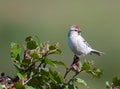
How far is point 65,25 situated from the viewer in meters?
19.3

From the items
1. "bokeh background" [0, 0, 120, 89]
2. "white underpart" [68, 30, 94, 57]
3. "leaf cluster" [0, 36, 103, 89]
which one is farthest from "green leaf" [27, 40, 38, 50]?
"bokeh background" [0, 0, 120, 89]

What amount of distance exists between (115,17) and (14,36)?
18.9ft

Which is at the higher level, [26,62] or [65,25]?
[26,62]

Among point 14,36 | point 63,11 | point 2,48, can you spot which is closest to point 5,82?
point 2,48

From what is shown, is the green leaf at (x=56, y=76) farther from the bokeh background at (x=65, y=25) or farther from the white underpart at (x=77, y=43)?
the bokeh background at (x=65, y=25)

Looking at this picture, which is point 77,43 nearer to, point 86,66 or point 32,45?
point 86,66

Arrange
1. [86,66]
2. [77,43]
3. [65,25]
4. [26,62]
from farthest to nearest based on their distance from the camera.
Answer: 1. [65,25]
2. [77,43]
3. [86,66]
4. [26,62]

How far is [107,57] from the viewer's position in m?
14.3

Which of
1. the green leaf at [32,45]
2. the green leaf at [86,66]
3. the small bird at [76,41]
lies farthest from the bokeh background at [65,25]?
the green leaf at [32,45]

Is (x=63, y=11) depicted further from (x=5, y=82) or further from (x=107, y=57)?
(x=5, y=82)

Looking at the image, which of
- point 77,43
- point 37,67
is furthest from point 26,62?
point 77,43

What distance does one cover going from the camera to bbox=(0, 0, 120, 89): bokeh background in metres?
13.4

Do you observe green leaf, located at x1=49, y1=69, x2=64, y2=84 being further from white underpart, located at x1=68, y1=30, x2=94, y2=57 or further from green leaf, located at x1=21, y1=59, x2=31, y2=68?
white underpart, located at x1=68, y1=30, x2=94, y2=57

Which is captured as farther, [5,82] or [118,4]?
[118,4]
